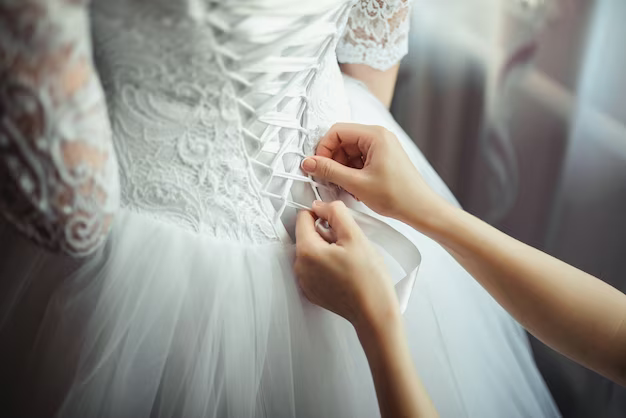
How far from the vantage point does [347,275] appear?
51cm

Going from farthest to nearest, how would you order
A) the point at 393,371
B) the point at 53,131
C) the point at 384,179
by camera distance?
the point at 384,179
the point at 393,371
the point at 53,131

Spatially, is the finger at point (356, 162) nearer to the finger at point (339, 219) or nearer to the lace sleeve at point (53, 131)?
the finger at point (339, 219)

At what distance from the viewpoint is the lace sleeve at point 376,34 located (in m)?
0.81

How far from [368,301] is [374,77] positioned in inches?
20.6

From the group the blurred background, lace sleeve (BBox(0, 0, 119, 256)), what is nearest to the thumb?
lace sleeve (BBox(0, 0, 119, 256))

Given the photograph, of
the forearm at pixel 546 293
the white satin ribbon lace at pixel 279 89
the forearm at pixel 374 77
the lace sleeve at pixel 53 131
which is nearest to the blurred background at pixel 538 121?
the forearm at pixel 374 77

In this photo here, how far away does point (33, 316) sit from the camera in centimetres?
56

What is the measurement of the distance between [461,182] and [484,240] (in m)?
0.83

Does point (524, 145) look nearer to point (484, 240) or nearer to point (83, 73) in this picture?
point (484, 240)

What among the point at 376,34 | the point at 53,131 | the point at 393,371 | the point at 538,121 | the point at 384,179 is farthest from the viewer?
the point at 538,121

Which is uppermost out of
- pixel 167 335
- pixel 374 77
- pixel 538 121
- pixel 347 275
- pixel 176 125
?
pixel 538 121

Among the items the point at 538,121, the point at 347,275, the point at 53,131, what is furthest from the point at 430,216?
the point at 538,121

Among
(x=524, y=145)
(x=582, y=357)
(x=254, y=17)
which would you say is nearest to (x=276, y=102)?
(x=254, y=17)

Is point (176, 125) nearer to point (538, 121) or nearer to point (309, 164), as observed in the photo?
point (309, 164)
